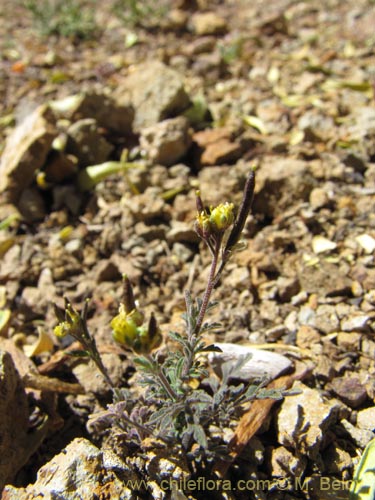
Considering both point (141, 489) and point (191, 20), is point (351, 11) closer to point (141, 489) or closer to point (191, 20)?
point (191, 20)

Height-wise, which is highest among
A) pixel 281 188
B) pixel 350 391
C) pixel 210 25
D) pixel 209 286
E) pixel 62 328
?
pixel 210 25

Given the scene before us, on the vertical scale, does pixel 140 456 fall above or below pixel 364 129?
below

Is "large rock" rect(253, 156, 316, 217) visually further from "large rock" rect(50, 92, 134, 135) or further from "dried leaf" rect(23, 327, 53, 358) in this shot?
"dried leaf" rect(23, 327, 53, 358)

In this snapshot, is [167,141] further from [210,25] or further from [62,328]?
[210,25]

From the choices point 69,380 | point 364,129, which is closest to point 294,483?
point 69,380

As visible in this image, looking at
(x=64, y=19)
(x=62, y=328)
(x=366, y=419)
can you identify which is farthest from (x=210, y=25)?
(x=366, y=419)
